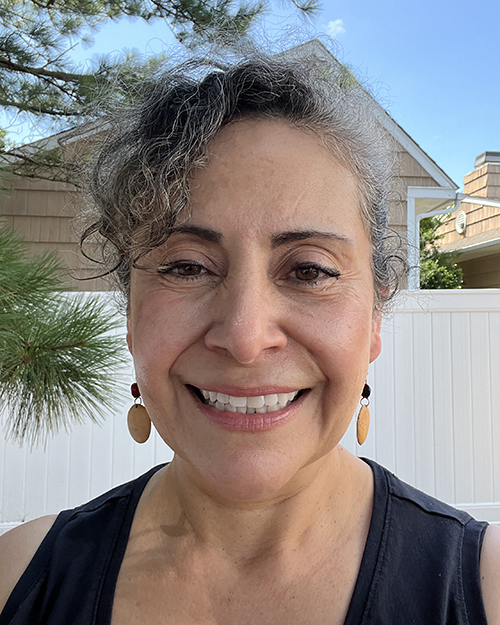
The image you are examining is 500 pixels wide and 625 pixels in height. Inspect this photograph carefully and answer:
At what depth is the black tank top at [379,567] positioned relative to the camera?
1.03 meters

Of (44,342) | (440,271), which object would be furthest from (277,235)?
(440,271)

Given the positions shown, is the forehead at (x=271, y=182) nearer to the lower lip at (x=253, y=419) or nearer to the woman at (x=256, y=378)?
the woman at (x=256, y=378)

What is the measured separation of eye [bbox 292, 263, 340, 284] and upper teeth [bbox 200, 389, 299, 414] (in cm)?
21

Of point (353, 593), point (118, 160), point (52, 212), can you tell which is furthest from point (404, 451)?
point (52, 212)

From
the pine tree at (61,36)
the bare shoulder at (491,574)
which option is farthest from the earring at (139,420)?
the pine tree at (61,36)

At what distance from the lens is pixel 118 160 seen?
1.16 meters

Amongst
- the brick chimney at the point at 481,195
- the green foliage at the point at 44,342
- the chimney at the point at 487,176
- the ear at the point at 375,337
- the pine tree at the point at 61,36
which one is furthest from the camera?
the chimney at the point at 487,176

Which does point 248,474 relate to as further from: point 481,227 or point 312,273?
point 481,227

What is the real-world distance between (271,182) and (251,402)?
39 centimetres

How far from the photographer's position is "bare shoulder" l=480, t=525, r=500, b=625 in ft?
3.26

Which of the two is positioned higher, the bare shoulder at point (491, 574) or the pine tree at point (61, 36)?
the pine tree at point (61, 36)

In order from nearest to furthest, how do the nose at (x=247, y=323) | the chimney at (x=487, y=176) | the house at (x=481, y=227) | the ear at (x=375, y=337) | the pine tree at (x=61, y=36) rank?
the nose at (x=247, y=323), the ear at (x=375, y=337), the pine tree at (x=61, y=36), the house at (x=481, y=227), the chimney at (x=487, y=176)

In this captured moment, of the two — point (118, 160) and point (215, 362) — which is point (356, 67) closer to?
point (118, 160)

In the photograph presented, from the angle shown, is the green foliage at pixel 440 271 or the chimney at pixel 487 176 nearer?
the chimney at pixel 487 176
